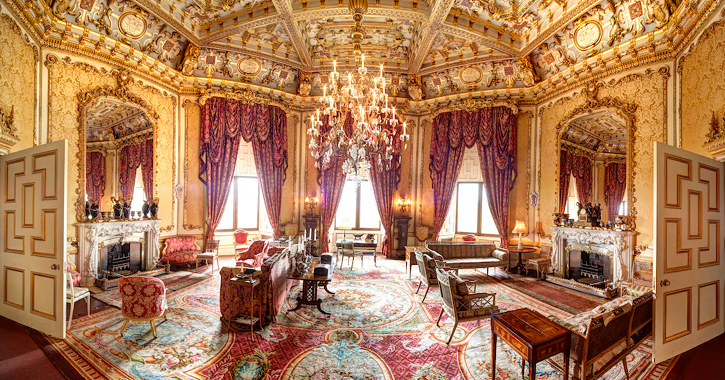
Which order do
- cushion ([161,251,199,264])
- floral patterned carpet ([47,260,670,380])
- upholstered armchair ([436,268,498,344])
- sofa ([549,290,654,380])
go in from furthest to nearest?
cushion ([161,251,199,264])
upholstered armchair ([436,268,498,344])
floral patterned carpet ([47,260,670,380])
sofa ([549,290,654,380])

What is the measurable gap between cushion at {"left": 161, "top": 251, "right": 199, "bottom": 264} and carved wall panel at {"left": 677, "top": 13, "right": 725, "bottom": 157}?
10095 millimetres

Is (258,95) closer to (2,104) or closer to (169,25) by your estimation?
(169,25)

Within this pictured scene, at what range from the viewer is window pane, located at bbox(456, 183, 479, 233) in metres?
10.2

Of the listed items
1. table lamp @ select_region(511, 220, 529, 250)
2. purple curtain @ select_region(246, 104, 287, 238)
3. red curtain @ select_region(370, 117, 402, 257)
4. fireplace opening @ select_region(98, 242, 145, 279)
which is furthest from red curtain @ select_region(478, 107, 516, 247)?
fireplace opening @ select_region(98, 242, 145, 279)

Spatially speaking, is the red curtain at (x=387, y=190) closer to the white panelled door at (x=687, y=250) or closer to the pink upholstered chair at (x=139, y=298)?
the pink upholstered chair at (x=139, y=298)

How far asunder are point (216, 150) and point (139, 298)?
5355mm

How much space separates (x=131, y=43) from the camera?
6652 millimetres

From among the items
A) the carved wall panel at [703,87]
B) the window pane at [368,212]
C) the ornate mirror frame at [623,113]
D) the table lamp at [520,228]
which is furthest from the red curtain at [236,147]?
the carved wall panel at [703,87]

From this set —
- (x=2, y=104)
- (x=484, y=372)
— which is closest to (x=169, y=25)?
(x=2, y=104)

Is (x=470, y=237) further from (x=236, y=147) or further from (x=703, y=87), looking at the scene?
(x=236, y=147)

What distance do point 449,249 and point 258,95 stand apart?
708 centimetres

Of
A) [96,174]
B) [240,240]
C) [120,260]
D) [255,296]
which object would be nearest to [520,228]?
[255,296]

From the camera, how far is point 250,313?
445 cm

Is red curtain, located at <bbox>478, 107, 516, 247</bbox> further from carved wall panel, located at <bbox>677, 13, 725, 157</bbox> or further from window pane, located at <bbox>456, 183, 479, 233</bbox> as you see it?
carved wall panel, located at <bbox>677, 13, 725, 157</bbox>
